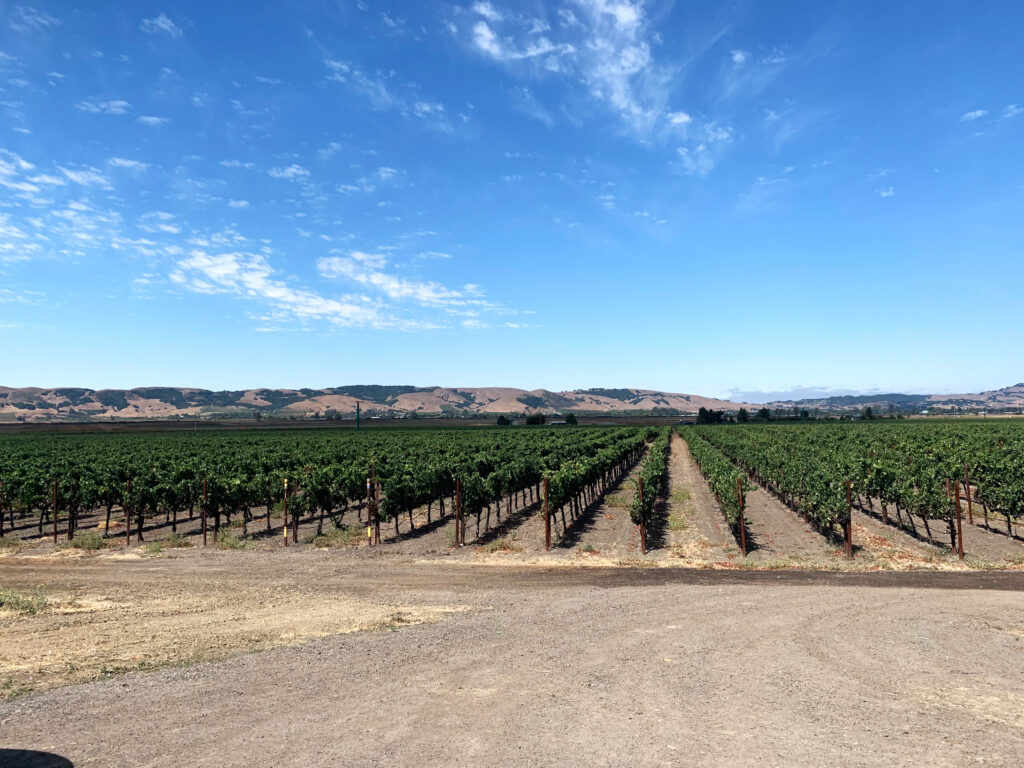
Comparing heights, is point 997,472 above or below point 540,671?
above

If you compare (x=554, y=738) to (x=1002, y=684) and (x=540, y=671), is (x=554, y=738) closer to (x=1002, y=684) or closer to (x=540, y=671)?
(x=540, y=671)

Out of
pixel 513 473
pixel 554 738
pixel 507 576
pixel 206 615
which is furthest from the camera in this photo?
pixel 513 473

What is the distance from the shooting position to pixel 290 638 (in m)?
11.9

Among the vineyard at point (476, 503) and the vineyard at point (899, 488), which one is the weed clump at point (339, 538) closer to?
→ the vineyard at point (476, 503)

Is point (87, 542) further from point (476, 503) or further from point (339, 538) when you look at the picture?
point (476, 503)

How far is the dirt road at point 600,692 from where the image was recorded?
730 centimetres

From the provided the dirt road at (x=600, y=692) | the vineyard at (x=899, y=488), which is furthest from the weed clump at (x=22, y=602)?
the vineyard at (x=899, y=488)

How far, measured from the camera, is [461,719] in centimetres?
815

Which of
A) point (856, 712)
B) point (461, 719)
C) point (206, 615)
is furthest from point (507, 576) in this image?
point (856, 712)

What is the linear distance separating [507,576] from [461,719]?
9.55 m

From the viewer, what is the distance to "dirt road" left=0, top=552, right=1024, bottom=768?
730 centimetres

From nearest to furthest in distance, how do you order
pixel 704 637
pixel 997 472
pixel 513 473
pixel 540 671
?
pixel 540 671 < pixel 704 637 < pixel 997 472 < pixel 513 473

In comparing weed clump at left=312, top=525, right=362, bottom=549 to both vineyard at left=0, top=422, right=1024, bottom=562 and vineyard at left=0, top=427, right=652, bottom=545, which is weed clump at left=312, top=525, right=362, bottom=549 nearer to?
vineyard at left=0, top=422, right=1024, bottom=562

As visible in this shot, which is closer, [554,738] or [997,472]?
[554,738]
